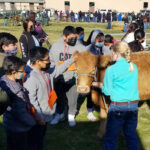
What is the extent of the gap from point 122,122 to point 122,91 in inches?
18.0

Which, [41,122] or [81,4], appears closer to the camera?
[41,122]

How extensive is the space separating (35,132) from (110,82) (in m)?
1.35

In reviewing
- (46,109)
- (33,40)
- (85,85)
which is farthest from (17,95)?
(33,40)

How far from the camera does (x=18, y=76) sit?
8.39 feet

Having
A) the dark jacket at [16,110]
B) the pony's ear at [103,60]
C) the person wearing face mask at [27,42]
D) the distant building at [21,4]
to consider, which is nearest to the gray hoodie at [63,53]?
the pony's ear at [103,60]

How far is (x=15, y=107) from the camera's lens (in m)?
2.50

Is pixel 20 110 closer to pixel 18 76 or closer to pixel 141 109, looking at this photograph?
pixel 18 76

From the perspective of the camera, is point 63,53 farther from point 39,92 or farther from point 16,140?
point 16,140

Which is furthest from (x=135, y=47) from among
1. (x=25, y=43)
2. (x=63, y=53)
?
(x=25, y=43)

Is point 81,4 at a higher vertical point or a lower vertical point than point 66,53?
higher

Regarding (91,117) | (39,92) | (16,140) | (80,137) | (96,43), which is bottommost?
(80,137)

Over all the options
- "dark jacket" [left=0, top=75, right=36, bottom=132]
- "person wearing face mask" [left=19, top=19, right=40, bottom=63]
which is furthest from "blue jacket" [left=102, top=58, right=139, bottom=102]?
"person wearing face mask" [left=19, top=19, right=40, bottom=63]

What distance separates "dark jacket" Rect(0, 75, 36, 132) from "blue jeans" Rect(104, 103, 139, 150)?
3.55 ft

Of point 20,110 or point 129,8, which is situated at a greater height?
point 129,8
